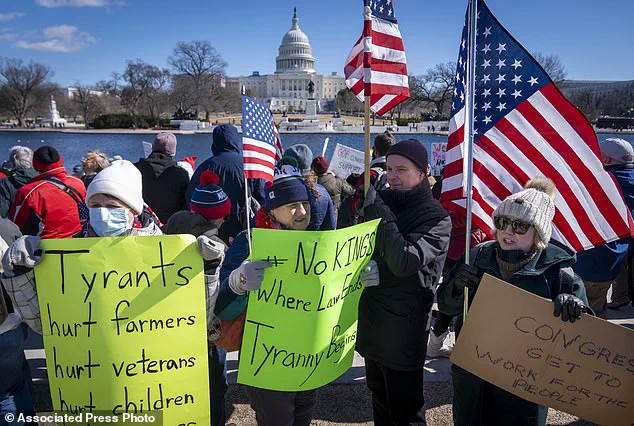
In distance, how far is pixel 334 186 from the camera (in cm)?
656

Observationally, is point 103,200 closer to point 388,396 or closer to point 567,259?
point 388,396

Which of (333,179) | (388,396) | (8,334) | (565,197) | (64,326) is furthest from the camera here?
(333,179)

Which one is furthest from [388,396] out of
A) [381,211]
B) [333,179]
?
[333,179]

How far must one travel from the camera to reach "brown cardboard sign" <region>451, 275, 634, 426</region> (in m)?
2.12

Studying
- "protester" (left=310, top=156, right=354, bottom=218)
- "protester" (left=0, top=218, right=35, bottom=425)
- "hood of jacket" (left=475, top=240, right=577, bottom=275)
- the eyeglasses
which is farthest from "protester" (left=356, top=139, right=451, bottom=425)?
"protester" (left=310, top=156, right=354, bottom=218)

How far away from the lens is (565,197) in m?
2.86

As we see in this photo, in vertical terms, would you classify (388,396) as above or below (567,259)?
below

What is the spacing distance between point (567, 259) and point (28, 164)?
538 cm

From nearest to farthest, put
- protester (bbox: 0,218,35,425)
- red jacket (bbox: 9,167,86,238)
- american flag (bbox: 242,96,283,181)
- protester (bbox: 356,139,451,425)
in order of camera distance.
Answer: protester (bbox: 0,218,35,425) → protester (bbox: 356,139,451,425) → red jacket (bbox: 9,167,86,238) → american flag (bbox: 242,96,283,181)

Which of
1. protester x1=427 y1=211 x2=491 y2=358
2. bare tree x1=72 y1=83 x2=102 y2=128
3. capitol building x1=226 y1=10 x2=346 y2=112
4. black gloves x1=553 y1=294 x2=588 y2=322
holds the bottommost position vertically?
protester x1=427 y1=211 x2=491 y2=358

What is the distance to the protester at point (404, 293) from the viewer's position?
A: 2518mm

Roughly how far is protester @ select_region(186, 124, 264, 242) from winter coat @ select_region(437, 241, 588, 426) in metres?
2.69

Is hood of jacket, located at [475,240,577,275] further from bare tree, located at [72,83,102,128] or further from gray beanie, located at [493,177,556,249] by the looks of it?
bare tree, located at [72,83,102,128]

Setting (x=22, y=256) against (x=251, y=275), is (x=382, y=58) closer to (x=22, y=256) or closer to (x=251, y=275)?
(x=251, y=275)
